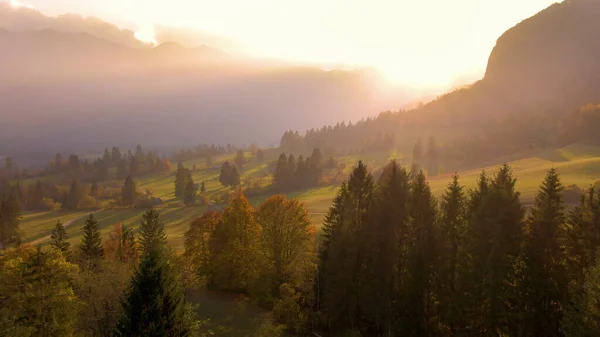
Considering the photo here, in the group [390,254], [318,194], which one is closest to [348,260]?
[390,254]

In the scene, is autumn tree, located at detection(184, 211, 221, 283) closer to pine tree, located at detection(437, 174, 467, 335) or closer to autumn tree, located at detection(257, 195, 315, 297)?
autumn tree, located at detection(257, 195, 315, 297)

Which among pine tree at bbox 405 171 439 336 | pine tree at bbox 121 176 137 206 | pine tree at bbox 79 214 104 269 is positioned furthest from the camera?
pine tree at bbox 121 176 137 206

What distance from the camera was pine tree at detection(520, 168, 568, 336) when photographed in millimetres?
29844

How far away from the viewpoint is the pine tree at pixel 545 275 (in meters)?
29.8

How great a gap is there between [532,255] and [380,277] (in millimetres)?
13230

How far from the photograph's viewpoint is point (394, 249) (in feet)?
113

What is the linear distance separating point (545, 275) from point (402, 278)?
11.8 metres

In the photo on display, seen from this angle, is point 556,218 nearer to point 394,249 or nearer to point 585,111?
point 394,249

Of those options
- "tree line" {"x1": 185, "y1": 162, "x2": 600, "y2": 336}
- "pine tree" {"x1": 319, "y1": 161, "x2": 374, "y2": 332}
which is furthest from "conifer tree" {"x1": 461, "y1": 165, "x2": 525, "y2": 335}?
"pine tree" {"x1": 319, "y1": 161, "x2": 374, "y2": 332}

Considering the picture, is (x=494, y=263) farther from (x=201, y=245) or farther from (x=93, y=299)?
(x=201, y=245)

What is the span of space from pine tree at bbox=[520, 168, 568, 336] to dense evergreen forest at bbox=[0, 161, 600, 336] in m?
0.09

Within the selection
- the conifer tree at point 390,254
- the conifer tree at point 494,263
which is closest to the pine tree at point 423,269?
the conifer tree at point 390,254

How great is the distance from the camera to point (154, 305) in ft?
73.7

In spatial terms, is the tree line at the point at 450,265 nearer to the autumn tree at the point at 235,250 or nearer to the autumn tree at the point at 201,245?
the autumn tree at the point at 235,250
